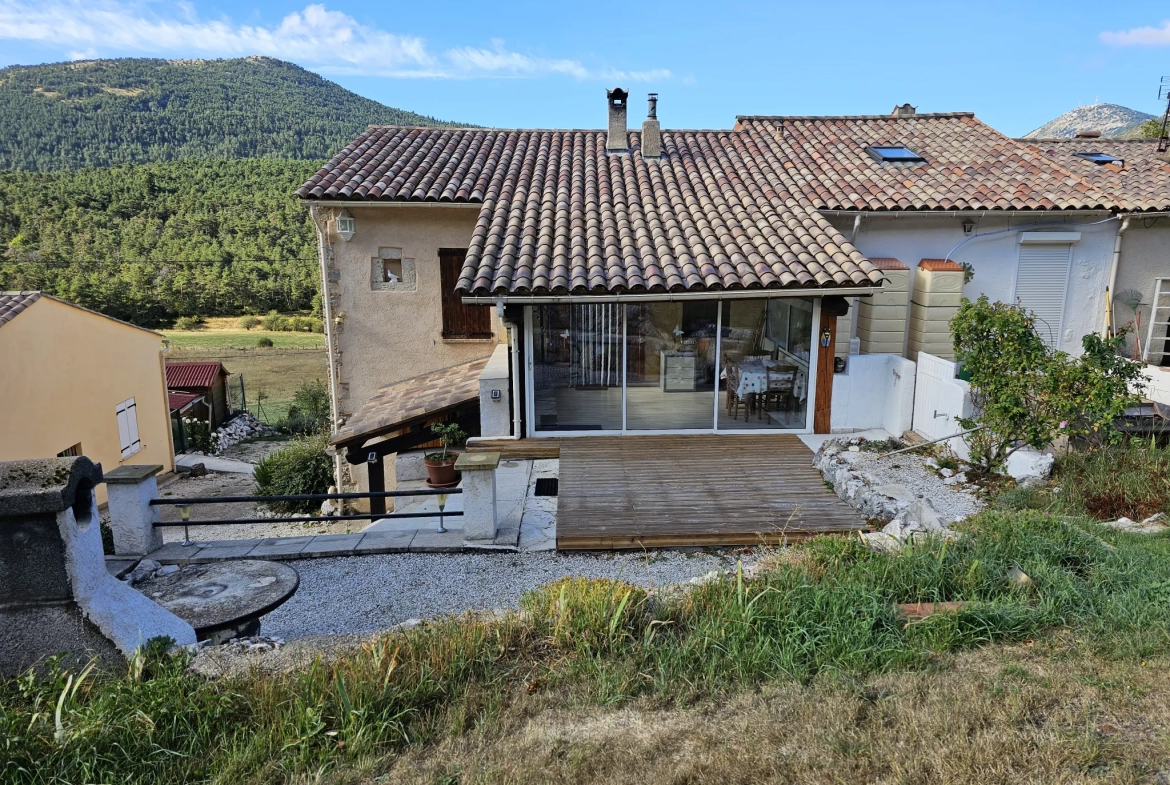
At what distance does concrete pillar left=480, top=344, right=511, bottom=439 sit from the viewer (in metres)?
10.9

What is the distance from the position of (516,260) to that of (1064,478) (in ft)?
26.3

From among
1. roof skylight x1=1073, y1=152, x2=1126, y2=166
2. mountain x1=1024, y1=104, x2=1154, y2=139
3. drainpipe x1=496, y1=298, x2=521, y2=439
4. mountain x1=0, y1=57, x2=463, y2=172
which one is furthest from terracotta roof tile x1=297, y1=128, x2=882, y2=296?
mountain x1=1024, y1=104, x2=1154, y2=139

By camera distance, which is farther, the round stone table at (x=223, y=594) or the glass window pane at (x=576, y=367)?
the glass window pane at (x=576, y=367)

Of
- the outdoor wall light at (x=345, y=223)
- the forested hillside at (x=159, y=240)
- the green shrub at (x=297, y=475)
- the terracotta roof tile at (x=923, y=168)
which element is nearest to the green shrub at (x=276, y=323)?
the forested hillside at (x=159, y=240)

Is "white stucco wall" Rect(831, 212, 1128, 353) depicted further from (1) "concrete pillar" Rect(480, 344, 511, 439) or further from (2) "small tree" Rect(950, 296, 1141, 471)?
(1) "concrete pillar" Rect(480, 344, 511, 439)

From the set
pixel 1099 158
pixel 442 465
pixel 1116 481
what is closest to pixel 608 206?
pixel 442 465

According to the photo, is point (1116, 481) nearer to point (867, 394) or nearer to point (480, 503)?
point (867, 394)

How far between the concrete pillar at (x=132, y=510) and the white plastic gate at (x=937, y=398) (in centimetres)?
986

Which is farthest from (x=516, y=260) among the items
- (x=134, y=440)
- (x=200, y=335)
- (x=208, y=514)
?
(x=200, y=335)

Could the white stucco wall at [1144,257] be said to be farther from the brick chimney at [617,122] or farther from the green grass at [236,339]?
the green grass at [236,339]

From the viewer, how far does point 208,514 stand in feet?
61.9

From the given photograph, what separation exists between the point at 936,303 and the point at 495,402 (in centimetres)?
800

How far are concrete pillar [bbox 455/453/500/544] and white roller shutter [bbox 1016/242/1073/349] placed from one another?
11.2m

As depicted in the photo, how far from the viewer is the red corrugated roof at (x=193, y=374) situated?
31.8 metres
